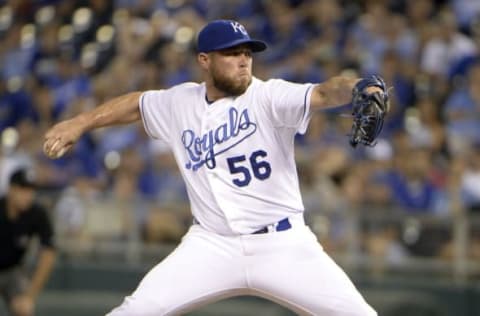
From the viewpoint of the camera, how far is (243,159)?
6438 mm

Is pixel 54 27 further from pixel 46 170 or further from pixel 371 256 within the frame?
pixel 371 256

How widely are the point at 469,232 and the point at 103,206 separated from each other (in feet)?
11.3

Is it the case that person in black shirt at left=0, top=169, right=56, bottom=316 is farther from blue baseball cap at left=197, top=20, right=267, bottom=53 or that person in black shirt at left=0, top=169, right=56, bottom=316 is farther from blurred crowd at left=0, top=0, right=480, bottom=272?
blue baseball cap at left=197, top=20, right=267, bottom=53

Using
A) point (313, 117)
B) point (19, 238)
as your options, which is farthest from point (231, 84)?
point (313, 117)

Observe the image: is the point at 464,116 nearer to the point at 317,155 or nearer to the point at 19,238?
the point at 317,155

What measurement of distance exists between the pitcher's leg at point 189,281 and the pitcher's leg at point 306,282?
132 millimetres

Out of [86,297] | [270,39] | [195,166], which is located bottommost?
[86,297]

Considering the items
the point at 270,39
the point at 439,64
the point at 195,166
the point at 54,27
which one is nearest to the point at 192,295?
the point at 195,166

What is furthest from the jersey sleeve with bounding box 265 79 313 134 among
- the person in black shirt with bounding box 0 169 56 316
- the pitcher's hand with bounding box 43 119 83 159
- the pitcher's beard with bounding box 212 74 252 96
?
the person in black shirt with bounding box 0 169 56 316

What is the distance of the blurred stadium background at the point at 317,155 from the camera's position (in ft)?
36.3

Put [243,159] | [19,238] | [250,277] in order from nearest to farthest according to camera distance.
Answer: [250,277] < [243,159] < [19,238]

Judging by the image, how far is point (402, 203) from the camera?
1152 centimetres

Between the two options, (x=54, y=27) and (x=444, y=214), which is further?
(x=54, y=27)

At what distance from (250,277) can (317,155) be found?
5.43 metres
